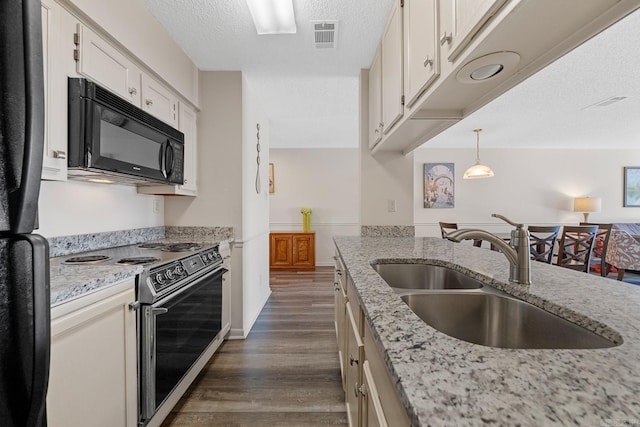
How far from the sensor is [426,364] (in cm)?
50

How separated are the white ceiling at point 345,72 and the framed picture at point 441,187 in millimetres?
1071

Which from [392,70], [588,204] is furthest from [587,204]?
[392,70]

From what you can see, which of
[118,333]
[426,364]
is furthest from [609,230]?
[118,333]

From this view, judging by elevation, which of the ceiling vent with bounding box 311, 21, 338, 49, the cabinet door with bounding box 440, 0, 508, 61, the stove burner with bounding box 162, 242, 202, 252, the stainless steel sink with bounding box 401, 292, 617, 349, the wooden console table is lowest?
the wooden console table

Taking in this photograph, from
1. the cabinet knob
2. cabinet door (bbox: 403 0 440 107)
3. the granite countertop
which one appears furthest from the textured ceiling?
the granite countertop

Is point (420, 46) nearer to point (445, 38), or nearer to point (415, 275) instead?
point (445, 38)

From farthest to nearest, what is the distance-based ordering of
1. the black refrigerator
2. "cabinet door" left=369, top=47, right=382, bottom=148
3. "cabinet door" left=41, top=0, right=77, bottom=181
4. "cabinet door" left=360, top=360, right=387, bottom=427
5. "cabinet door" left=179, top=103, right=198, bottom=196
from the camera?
"cabinet door" left=179, top=103, right=198, bottom=196
"cabinet door" left=369, top=47, right=382, bottom=148
"cabinet door" left=41, top=0, right=77, bottom=181
"cabinet door" left=360, top=360, right=387, bottom=427
the black refrigerator

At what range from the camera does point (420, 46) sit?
130 cm

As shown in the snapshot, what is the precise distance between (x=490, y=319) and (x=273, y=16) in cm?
209

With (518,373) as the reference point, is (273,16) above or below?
above

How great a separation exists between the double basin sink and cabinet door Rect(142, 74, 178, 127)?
1.97 m

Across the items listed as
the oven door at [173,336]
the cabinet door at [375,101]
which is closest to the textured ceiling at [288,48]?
the cabinet door at [375,101]

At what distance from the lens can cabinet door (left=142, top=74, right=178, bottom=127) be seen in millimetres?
1963

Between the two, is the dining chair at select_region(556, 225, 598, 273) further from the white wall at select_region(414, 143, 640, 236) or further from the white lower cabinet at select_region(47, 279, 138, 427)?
the white lower cabinet at select_region(47, 279, 138, 427)
